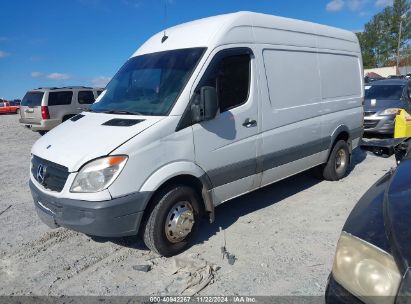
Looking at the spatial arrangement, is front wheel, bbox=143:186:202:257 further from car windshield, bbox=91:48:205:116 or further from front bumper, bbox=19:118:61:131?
front bumper, bbox=19:118:61:131

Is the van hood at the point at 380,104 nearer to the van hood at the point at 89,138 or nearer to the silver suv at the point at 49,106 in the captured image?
the van hood at the point at 89,138

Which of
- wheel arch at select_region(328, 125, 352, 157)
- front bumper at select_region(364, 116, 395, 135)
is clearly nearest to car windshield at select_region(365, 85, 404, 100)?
front bumper at select_region(364, 116, 395, 135)

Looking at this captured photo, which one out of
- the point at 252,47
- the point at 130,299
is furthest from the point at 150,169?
the point at 252,47

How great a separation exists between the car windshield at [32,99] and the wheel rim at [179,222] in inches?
445

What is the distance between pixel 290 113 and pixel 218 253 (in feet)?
7.40

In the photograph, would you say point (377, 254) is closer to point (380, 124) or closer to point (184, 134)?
point (184, 134)

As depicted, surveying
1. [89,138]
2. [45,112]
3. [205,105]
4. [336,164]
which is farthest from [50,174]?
[45,112]

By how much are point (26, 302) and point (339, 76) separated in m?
5.66

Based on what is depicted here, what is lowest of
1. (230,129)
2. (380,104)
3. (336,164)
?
(336,164)

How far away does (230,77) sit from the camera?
164 inches

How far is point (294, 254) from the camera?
3.80 m

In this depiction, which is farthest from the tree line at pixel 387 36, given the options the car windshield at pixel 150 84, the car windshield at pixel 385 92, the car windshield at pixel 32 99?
the car windshield at pixel 150 84

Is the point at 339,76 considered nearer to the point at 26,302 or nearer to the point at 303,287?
the point at 303,287

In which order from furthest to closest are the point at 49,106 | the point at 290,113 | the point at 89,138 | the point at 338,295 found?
the point at 49,106
the point at 290,113
the point at 89,138
the point at 338,295
